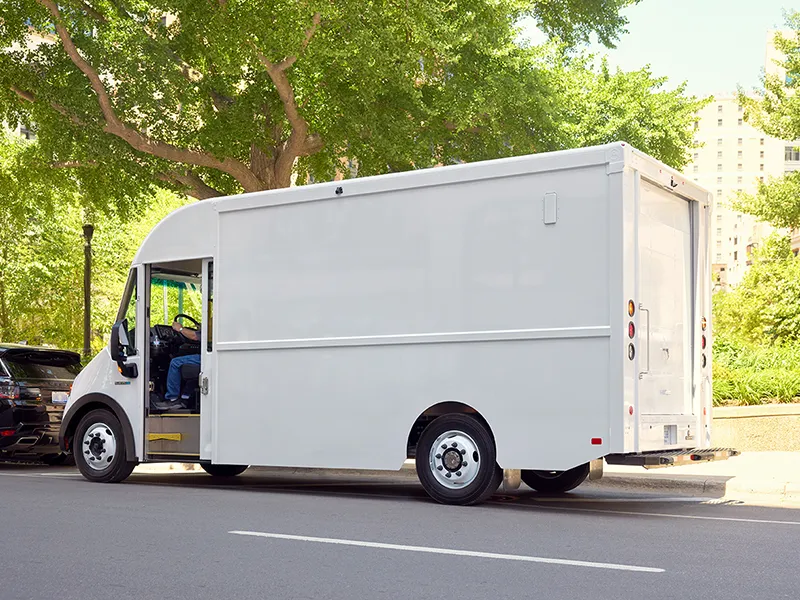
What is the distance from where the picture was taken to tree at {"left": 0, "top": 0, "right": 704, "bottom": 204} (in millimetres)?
18391

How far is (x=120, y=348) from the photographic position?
1315cm

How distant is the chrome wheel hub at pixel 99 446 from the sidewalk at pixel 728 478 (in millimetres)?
5697

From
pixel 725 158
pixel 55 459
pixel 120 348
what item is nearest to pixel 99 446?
pixel 120 348

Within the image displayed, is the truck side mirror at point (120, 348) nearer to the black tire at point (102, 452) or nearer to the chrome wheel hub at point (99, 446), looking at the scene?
the black tire at point (102, 452)

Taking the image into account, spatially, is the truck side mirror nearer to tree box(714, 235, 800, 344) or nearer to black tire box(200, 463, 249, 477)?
black tire box(200, 463, 249, 477)

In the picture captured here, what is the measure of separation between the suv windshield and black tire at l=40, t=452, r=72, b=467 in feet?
4.10

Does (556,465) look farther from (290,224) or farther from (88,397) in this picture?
(88,397)

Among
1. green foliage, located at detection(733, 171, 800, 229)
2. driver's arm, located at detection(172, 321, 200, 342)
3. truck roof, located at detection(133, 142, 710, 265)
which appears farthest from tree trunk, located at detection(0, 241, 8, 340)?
truck roof, located at detection(133, 142, 710, 265)

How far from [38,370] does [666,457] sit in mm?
10015

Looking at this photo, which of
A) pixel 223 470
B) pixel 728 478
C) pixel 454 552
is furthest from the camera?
pixel 223 470

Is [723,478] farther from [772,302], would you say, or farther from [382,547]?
[772,302]

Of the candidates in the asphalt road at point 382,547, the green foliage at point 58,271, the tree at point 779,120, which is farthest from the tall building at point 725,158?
the asphalt road at point 382,547

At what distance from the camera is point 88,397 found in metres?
13.3

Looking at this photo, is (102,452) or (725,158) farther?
(725,158)
